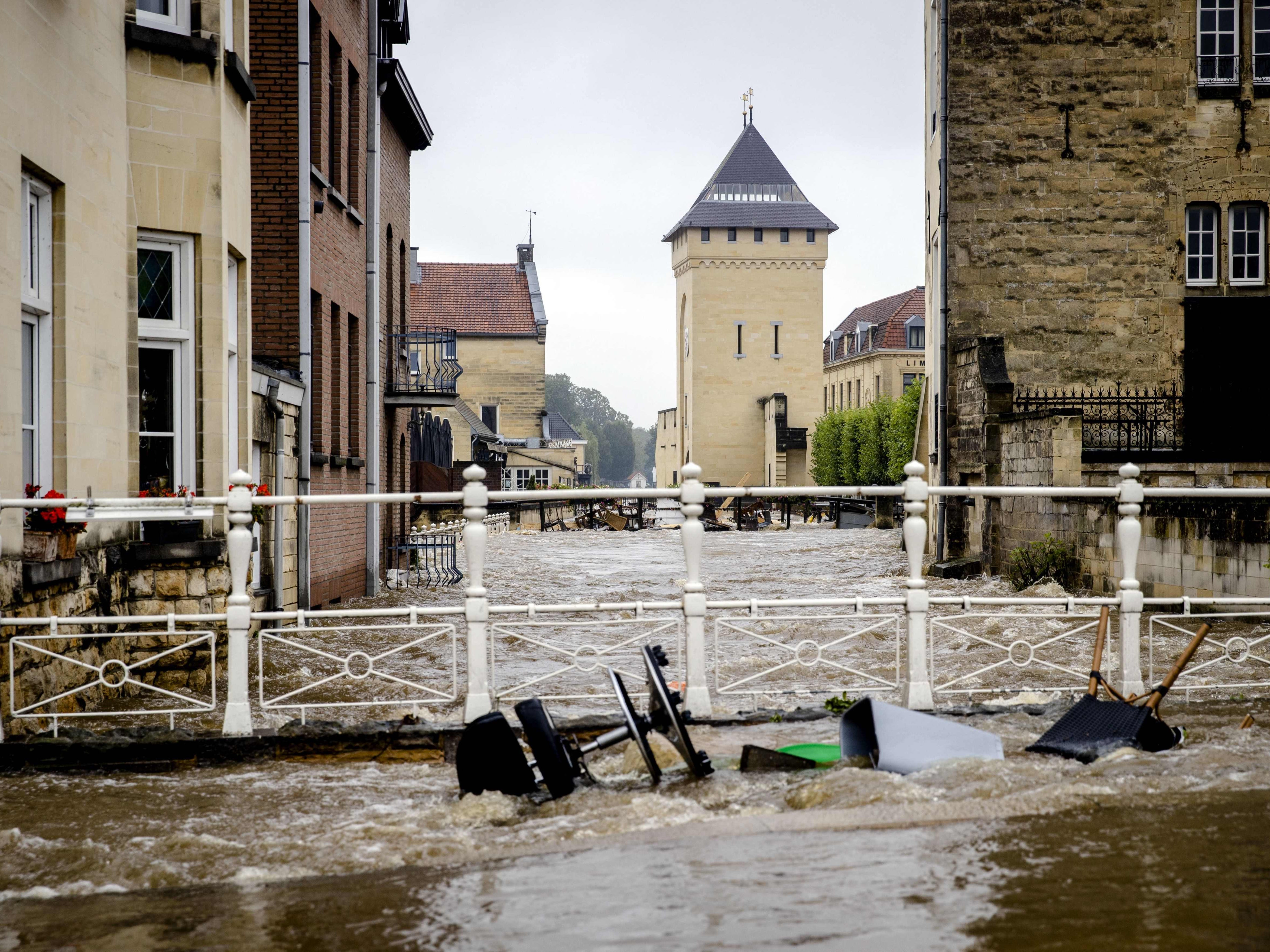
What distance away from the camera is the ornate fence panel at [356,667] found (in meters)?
6.97

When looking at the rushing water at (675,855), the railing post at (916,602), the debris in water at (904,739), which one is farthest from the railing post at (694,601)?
the railing post at (916,602)

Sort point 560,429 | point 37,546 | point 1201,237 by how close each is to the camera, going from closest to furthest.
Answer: point 37,546, point 1201,237, point 560,429

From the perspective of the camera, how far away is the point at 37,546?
26.2 feet

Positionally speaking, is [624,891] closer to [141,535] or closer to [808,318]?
[141,535]

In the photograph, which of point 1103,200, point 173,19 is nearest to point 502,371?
point 1103,200

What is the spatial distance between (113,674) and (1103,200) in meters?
19.9

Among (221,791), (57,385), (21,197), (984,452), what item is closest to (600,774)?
(221,791)

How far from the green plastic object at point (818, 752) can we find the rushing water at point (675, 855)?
168 mm

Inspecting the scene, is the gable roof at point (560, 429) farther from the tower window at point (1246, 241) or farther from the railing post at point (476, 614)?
the railing post at point (476, 614)

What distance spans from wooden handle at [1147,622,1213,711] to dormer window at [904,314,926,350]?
74.0 m

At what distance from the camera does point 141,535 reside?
400 inches

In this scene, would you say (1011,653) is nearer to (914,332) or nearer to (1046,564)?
(1046,564)

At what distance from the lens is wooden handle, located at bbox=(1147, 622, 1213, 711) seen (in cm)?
654

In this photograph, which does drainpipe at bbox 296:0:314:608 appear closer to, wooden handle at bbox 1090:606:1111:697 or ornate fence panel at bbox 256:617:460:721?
ornate fence panel at bbox 256:617:460:721
